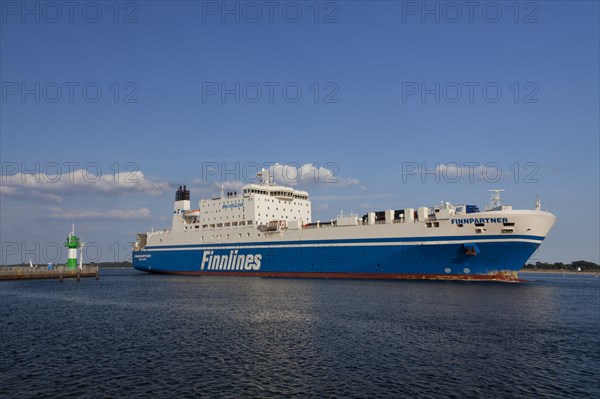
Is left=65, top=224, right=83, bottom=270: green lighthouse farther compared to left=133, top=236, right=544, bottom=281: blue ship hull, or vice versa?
left=65, top=224, right=83, bottom=270: green lighthouse

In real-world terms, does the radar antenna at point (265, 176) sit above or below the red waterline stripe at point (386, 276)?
above

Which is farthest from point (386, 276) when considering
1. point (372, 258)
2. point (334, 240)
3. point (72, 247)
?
point (72, 247)

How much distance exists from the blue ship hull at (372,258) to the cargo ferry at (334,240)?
94 millimetres

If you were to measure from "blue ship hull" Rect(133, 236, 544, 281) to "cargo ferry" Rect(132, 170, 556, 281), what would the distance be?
94mm

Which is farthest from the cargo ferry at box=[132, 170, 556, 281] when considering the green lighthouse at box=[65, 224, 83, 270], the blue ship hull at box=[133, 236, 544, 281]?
the green lighthouse at box=[65, 224, 83, 270]

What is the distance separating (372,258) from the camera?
1946 inches

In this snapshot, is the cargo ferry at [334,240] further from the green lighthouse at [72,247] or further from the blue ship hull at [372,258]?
the green lighthouse at [72,247]

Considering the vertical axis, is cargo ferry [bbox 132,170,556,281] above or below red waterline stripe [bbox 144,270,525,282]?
above

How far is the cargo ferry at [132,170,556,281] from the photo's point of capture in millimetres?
43500

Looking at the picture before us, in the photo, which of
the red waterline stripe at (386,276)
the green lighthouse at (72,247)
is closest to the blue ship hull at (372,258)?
the red waterline stripe at (386,276)

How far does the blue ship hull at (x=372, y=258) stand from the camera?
4353cm

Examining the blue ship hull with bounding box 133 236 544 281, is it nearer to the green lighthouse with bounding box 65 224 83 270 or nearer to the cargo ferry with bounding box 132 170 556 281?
the cargo ferry with bounding box 132 170 556 281

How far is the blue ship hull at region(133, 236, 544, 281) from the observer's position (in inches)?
1714

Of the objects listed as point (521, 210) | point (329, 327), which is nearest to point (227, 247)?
point (521, 210)
